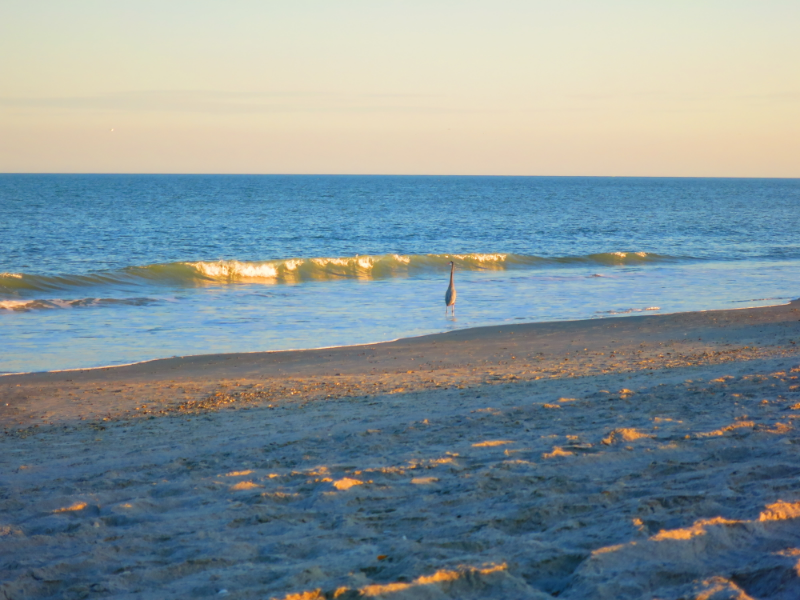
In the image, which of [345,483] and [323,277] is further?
[323,277]

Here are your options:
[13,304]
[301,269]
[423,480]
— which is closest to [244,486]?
[423,480]

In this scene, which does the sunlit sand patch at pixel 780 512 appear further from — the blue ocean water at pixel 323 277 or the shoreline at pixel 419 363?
the blue ocean water at pixel 323 277

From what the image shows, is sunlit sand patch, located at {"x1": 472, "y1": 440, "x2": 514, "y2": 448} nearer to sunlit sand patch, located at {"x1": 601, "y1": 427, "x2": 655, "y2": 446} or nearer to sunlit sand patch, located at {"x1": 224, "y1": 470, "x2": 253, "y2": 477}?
sunlit sand patch, located at {"x1": 601, "y1": 427, "x2": 655, "y2": 446}

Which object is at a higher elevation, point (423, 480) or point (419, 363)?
point (423, 480)

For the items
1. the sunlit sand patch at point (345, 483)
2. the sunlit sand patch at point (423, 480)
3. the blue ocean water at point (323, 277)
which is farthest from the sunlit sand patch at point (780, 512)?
the blue ocean water at point (323, 277)

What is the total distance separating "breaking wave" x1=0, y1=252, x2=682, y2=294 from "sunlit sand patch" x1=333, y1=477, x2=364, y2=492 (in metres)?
18.0

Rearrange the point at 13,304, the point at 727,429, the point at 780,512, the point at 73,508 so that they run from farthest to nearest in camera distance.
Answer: the point at 13,304, the point at 727,429, the point at 73,508, the point at 780,512

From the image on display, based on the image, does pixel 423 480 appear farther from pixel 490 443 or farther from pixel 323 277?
pixel 323 277

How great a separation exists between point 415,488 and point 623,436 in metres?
1.69

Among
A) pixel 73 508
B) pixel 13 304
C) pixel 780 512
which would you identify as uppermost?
pixel 780 512

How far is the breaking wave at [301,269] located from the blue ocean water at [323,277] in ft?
0.26

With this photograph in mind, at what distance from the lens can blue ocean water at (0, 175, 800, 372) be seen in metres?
13.4

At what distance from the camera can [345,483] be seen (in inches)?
171

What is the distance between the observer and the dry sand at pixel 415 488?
3.00 m
